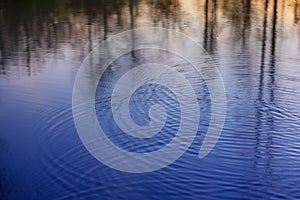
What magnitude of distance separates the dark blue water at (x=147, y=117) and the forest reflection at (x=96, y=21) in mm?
52

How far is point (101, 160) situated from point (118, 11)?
1152cm

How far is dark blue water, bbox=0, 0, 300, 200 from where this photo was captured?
5.38 m

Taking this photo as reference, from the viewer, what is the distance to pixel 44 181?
18.0 ft

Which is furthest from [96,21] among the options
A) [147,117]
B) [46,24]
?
[147,117]

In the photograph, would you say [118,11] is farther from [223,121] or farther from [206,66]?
[223,121]

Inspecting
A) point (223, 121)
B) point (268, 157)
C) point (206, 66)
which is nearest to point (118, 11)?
point (206, 66)

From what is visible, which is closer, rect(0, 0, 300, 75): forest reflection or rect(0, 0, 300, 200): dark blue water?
rect(0, 0, 300, 200): dark blue water

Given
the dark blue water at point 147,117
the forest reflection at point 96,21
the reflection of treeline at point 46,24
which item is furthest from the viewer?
the reflection of treeline at point 46,24

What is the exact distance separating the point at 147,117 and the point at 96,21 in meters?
Result: 8.38

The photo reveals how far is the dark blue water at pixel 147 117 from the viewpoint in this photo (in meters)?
5.38

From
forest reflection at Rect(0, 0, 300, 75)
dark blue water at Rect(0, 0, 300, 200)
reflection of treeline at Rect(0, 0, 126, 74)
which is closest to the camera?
dark blue water at Rect(0, 0, 300, 200)

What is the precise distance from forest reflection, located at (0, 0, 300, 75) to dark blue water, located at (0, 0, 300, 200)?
0.05 m

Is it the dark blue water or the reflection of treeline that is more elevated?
the reflection of treeline

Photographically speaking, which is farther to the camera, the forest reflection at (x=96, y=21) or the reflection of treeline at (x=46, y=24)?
the reflection of treeline at (x=46, y=24)
